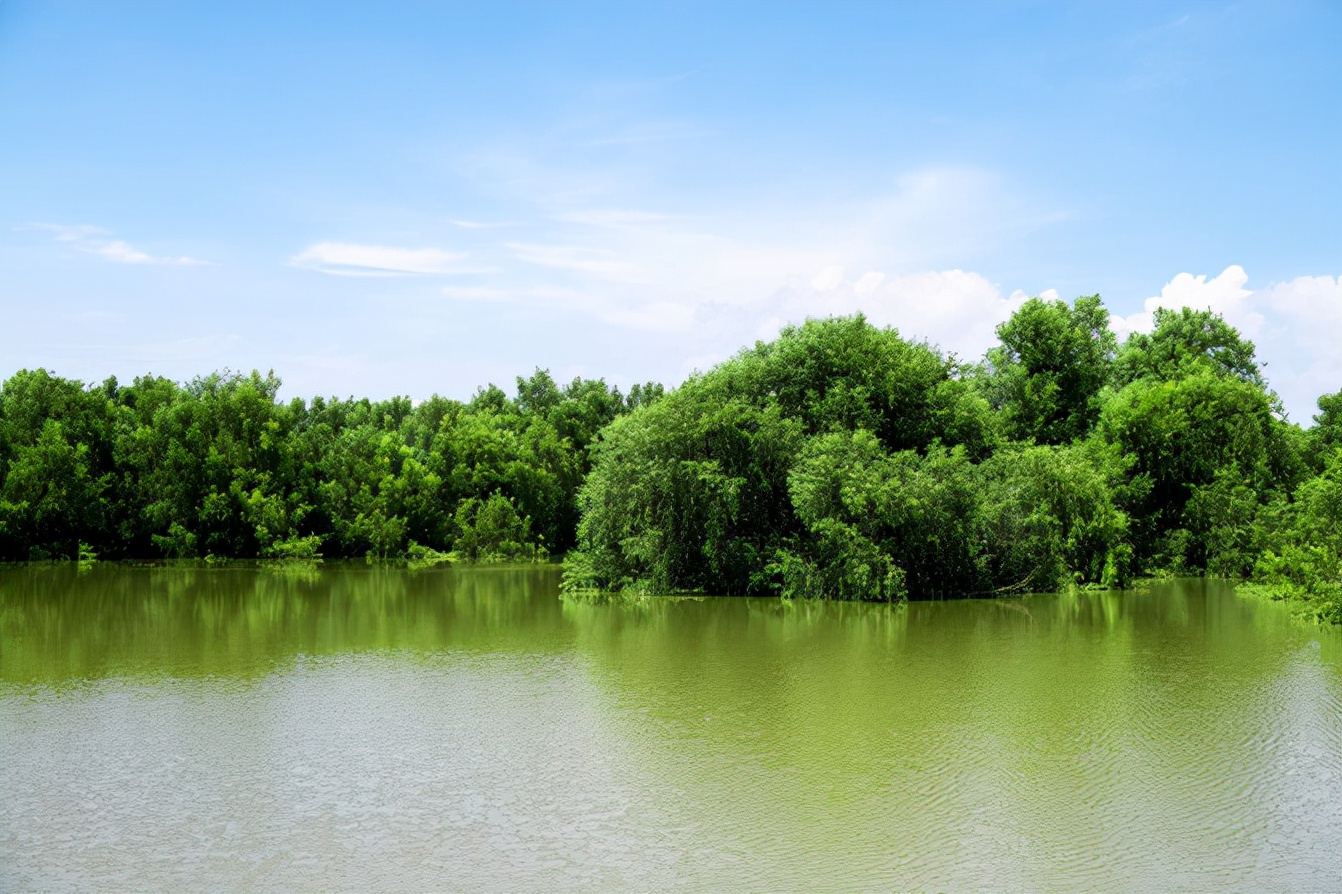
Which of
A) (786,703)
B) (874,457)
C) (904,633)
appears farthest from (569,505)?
(786,703)

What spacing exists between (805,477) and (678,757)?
635 inches

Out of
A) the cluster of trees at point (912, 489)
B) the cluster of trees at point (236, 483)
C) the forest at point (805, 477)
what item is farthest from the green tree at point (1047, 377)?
the cluster of trees at point (236, 483)

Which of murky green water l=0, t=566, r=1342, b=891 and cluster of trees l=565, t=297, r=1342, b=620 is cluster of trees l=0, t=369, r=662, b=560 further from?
murky green water l=0, t=566, r=1342, b=891

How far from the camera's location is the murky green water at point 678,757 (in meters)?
10.0

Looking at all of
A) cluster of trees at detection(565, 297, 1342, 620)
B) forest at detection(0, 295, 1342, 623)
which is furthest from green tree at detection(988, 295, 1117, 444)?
cluster of trees at detection(565, 297, 1342, 620)

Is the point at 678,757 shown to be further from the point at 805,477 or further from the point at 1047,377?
the point at 1047,377

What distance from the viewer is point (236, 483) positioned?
46781 mm

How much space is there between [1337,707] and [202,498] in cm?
4342

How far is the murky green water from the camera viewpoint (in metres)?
10.0

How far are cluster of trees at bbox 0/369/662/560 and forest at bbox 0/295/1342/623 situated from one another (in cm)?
11

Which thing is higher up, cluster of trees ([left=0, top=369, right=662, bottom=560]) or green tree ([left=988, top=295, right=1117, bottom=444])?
green tree ([left=988, top=295, right=1117, bottom=444])

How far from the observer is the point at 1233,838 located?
34.7ft

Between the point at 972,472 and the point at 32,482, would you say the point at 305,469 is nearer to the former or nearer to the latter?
the point at 32,482

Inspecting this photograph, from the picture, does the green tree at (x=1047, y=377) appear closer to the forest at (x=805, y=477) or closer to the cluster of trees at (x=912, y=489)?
the forest at (x=805, y=477)
